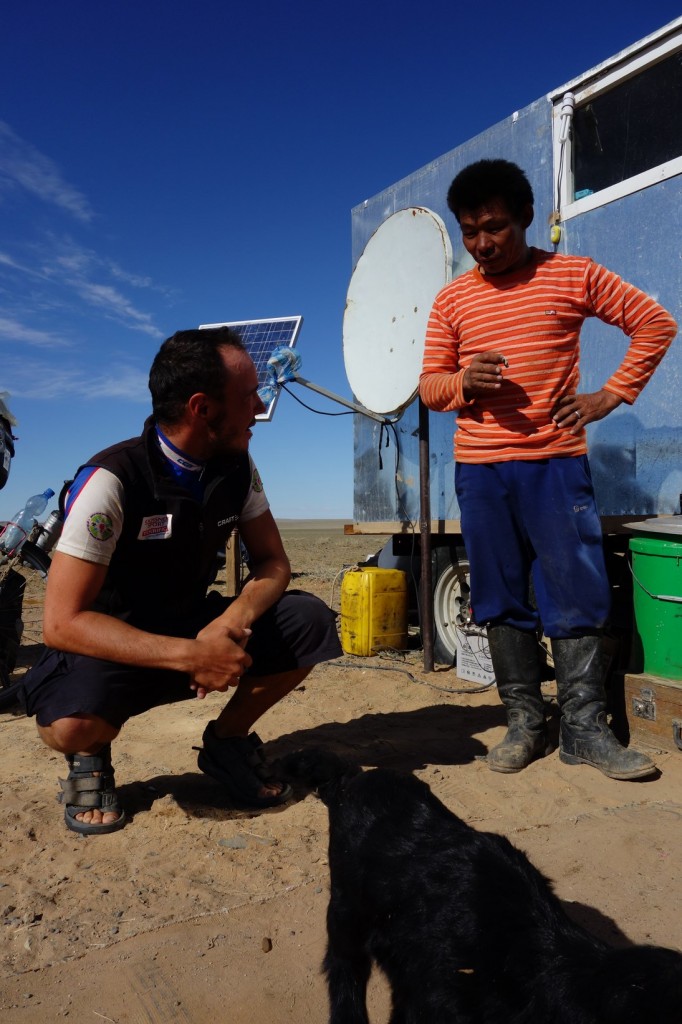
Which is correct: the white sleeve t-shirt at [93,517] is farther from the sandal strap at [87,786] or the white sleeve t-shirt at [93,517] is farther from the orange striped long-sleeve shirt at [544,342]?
the orange striped long-sleeve shirt at [544,342]

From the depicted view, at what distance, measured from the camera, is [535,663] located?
2943mm

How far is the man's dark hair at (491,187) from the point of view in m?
2.74

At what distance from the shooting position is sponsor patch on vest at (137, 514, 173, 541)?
2297 mm

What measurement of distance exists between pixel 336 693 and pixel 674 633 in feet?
5.91

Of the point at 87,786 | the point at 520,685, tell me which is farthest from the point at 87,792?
the point at 520,685

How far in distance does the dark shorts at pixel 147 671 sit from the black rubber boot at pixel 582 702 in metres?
0.88

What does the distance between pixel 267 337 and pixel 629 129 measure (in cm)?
301

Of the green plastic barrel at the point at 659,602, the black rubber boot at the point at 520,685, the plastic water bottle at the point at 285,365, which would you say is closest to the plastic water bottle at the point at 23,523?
the plastic water bottle at the point at 285,365

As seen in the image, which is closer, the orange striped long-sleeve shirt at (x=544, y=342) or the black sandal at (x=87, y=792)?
the black sandal at (x=87, y=792)

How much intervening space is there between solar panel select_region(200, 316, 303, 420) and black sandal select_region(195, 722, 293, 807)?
2.87 meters

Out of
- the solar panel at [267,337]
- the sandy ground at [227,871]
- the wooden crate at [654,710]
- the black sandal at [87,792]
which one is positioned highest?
the solar panel at [267,337]

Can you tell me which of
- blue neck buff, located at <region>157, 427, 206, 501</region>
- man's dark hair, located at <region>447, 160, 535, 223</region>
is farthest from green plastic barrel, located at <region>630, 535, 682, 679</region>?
blue neck buff, located at <region>157, 427, 206, 501</region>

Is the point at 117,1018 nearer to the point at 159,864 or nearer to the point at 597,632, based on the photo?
the point at 159,864

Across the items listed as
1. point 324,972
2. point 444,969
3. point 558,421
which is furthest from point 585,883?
point 558,421
